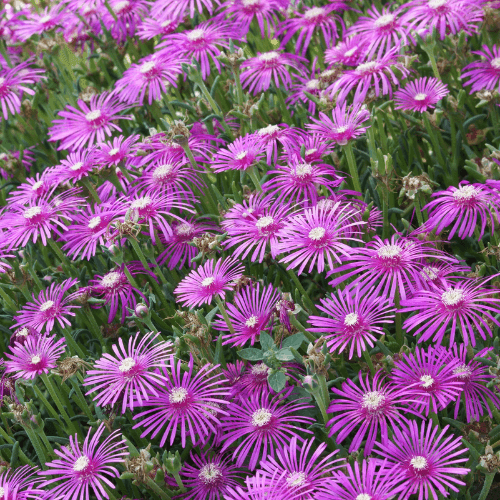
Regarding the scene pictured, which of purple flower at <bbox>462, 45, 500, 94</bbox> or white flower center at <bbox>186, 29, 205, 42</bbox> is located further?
white flower center at <bbox>186, 29, 205, 42</bbox>

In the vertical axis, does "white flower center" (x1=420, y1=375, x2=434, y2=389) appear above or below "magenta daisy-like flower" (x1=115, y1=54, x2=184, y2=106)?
below


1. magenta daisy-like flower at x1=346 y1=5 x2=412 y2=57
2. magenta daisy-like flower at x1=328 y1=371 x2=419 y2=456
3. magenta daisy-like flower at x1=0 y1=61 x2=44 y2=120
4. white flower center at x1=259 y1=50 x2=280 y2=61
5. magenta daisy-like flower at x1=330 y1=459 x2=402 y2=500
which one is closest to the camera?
magenta daisy-like flower at x1=330 y1=459 x2=402 y2=500

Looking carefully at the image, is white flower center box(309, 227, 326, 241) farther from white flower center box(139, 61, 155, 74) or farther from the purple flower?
white flower center box(139, 61, 155, 74)

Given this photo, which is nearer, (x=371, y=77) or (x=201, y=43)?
(x=371, y=77)

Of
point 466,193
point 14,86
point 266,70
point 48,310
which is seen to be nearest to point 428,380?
point 466,193

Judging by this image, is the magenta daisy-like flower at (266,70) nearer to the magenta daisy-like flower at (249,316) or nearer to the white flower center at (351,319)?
the magenta daisy-like flower at (249,316)

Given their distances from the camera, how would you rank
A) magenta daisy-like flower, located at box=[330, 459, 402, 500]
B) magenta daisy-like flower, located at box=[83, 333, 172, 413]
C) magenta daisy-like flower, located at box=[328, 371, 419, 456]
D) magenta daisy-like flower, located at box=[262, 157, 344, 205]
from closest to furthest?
1. magenta daisy-like flower, located at box=[330, 459, 402, 500]
2. magenta daisy-like flower, located at box=[328, 371, 419, 456]
3. magenta daisy-like flower, located at box=[83, 333, 172, 413]
4. magenta daisy-like flower, located at box=[262, 157, 344, 205]

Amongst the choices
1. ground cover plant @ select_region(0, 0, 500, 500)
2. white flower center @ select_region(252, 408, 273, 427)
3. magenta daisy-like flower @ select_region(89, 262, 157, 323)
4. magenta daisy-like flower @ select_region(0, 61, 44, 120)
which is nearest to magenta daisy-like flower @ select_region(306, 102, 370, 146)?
ground cover plant @ select_region(0, 0, 500, 500)

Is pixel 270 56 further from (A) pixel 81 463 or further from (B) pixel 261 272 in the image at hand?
(A) pixel 81 463
